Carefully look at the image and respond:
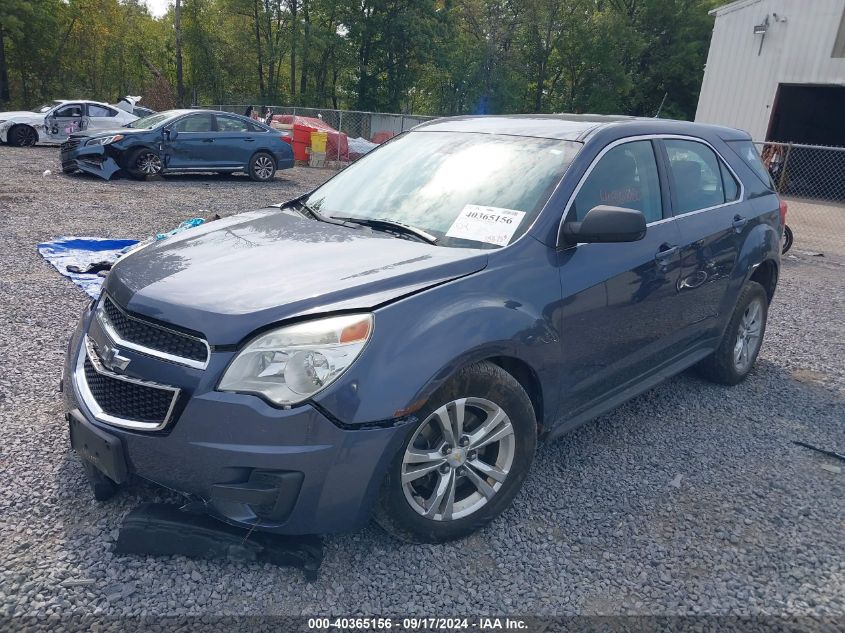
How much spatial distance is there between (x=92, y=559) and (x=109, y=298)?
107cm

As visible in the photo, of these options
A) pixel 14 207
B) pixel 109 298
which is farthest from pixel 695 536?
pixel 14 207

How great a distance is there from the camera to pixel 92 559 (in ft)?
8.38

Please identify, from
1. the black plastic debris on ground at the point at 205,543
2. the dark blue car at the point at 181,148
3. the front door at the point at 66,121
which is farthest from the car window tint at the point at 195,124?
the black plastic debris on ground at the point at 205,543

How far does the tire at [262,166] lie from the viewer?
15320 mm

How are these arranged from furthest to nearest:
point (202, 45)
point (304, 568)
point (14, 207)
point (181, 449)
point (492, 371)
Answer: point (202, 45)
point (14, 207)
point (492, 371)
point (304, 568)
point (181, 449)

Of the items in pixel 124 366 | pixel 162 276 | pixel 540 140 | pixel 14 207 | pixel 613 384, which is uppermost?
pixel 540 140

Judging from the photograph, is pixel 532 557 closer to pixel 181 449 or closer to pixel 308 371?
pixel 308 371

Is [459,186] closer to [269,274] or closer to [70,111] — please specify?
[269,274]

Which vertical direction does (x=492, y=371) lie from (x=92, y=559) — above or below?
above

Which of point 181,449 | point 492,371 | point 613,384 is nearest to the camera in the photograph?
point 181,449

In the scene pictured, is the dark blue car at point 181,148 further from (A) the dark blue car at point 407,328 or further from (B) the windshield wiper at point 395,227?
(B) the windshield wiper at point 395,227

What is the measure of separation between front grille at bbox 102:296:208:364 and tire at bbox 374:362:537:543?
839 mm

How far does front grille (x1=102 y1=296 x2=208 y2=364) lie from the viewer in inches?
94.1

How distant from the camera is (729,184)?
4.51 m
